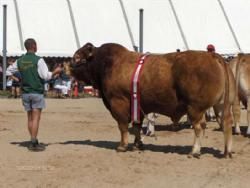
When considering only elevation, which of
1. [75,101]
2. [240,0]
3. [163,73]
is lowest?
[75,101]

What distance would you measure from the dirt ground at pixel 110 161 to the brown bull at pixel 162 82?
57 centimetres

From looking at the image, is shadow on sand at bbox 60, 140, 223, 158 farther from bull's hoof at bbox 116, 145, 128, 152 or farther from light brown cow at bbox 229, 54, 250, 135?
light brown cow at bbox 229, 54, 250, 135

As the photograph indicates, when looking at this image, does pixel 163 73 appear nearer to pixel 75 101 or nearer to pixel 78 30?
pixel 75 101

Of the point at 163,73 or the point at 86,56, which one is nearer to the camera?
the point at 163,73

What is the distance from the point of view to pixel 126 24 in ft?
105

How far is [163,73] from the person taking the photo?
10.3 metres

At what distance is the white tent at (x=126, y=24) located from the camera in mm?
30281

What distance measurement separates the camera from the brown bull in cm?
1009

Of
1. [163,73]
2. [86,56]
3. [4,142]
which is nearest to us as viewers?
[163,73]

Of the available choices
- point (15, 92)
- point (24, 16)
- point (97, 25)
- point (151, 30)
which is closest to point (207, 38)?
point (151, 30)

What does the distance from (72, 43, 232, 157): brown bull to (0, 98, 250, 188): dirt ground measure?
568mm

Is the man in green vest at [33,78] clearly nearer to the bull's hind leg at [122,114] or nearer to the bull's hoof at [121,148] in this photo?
the bull's hind leg at [122,114]

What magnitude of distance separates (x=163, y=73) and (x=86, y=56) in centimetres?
160

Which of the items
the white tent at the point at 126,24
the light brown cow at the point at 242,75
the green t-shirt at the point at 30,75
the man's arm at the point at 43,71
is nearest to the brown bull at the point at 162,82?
the man's arm at the point at 43,71
